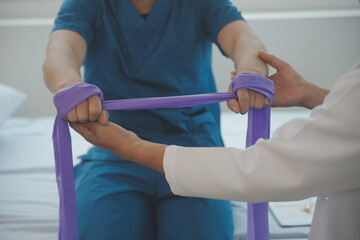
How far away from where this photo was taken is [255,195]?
1.86 feet

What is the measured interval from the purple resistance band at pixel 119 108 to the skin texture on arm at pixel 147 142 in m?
0.04

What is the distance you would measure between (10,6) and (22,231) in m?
1.38

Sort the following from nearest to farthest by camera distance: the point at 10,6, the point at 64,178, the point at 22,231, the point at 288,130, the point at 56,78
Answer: the point at 288,130 → the point at 64,178 → the point at 56,78 → the point at 22,231 → the point at 10,6

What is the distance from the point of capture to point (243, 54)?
899 mm

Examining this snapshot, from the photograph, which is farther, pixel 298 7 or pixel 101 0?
pixel 298 7

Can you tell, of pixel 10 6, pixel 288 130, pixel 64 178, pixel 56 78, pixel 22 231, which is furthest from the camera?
pixel 10 6

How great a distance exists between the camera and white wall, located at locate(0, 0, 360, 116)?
1.90 m

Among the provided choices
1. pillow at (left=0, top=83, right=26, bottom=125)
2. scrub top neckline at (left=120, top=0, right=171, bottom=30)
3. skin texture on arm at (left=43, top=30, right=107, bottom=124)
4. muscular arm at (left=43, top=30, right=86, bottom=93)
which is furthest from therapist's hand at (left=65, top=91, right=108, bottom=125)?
pillow at (left=0, top=83, right=26, bottom=125)

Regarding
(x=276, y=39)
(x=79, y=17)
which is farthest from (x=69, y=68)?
(x=276, y=39)

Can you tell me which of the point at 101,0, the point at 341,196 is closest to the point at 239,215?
the point at 341,196

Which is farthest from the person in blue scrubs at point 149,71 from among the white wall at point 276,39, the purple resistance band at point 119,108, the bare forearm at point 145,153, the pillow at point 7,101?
the white wall at point 276,39

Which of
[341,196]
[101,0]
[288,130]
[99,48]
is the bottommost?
[341,196]

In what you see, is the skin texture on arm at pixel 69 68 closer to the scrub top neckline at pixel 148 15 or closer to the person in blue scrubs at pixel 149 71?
→ the person in blue scrubs at pixel 149 71

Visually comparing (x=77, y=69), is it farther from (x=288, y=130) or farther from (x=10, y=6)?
(x=10, y=6)
